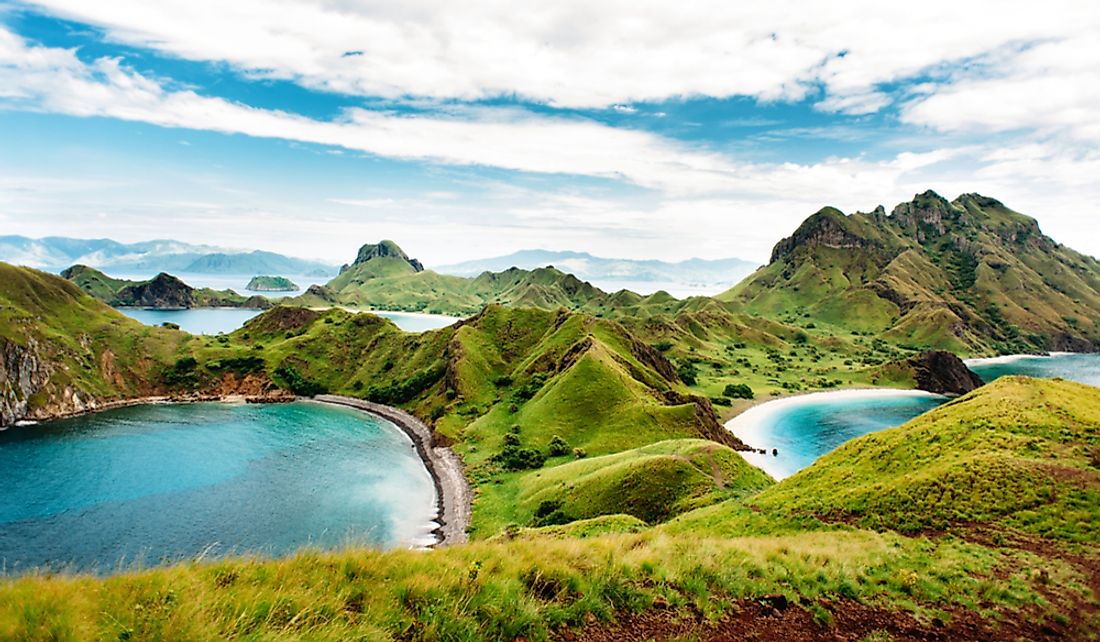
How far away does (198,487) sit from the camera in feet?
281

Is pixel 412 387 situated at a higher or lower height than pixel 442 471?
higher

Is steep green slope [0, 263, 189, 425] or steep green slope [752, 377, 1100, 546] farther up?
steep green slope [752, 377, 1100, 546]

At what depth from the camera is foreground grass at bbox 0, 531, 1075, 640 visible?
869 cm

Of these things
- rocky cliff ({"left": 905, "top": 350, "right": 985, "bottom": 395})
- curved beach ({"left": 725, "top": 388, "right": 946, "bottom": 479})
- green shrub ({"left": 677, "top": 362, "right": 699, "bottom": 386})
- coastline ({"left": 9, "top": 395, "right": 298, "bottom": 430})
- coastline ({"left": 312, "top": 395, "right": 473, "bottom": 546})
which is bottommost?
coastline ({"left": 9, "top": 395, "right": 298, "bottom": 430})

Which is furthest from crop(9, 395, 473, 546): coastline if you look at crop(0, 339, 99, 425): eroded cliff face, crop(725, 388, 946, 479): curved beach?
crop(725, 388, 946, 479): curved beach

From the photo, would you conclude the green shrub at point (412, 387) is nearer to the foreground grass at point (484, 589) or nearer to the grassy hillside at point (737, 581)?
the grassy hillside at point (737, 581)

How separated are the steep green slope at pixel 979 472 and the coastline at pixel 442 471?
4258cm

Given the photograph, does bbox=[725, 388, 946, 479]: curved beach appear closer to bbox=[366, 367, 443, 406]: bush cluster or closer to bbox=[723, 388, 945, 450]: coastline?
bbox=[723, 388, 945, 450]: coastline

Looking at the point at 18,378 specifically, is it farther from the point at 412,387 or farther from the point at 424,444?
the point at 424,444

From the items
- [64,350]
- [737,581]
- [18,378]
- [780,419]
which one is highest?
[737,581]

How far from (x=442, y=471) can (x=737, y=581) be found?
8098 centimetres

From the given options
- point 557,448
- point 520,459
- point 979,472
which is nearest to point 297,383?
point 520,459

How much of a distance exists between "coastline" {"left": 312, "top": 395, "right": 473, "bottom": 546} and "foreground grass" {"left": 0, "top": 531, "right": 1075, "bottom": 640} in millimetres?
48186

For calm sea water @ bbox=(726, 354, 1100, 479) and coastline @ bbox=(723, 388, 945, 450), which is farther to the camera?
coastline @ bbox=(723, 388, 945, 450)
